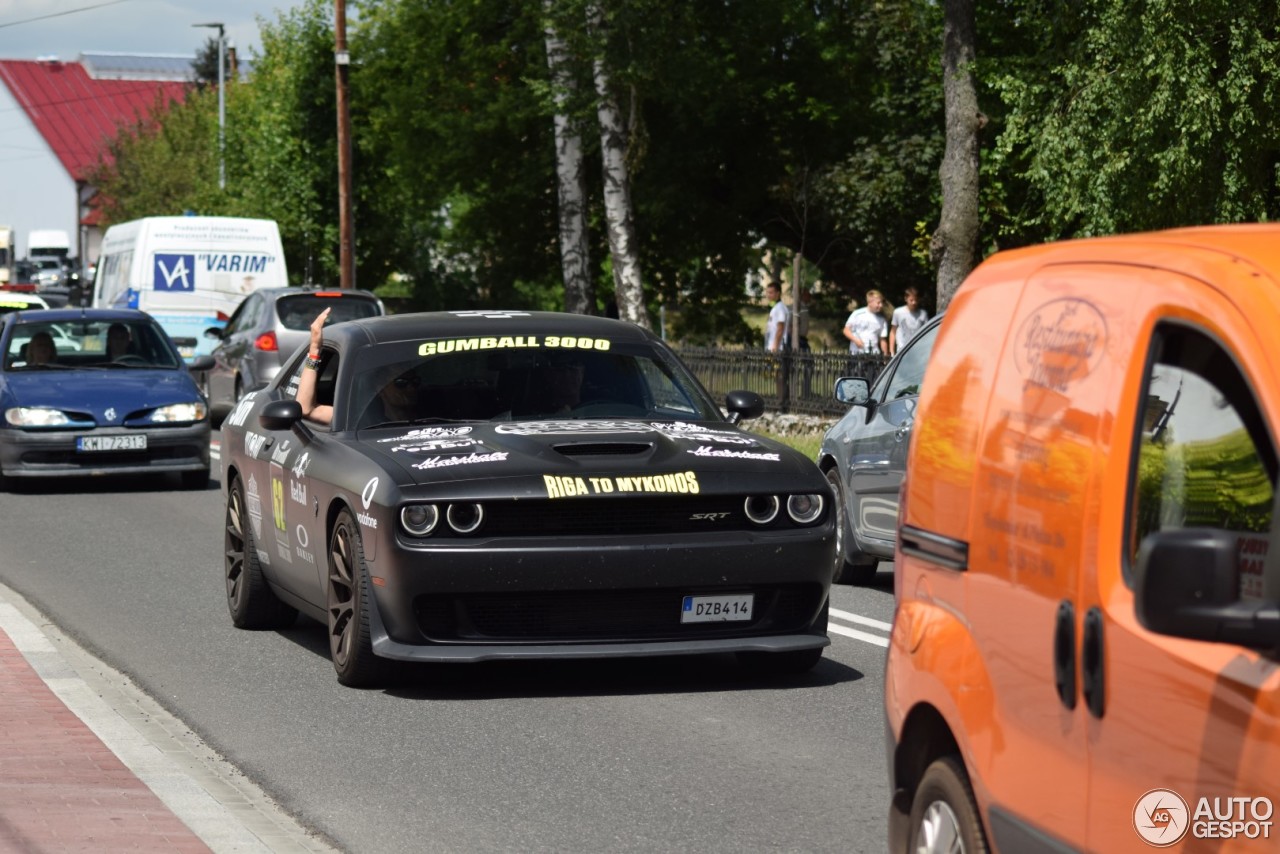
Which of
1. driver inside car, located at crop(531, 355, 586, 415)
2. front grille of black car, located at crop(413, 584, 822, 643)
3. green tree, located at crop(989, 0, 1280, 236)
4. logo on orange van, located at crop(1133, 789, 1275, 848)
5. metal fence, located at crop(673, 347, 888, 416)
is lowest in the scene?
metal fence, located at crop(673, 347, 888, 416)

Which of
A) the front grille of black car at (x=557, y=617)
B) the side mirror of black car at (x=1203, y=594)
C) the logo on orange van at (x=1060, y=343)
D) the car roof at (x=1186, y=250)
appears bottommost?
the front grille of black car at (x=557, y=617)

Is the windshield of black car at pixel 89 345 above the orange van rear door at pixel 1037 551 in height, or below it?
below

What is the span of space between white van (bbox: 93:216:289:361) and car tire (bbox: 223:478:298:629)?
67.3ft

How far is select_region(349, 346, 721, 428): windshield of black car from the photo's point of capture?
31.0ft

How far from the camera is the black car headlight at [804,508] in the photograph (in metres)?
8.70

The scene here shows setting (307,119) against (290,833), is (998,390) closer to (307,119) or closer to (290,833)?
(290,833)

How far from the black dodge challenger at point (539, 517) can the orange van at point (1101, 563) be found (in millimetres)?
3531

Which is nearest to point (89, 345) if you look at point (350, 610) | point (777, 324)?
point (777, 324)

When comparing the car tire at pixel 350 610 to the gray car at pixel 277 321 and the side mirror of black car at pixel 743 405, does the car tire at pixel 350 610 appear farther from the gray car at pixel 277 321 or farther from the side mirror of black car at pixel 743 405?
the gray car at pixel 277 321

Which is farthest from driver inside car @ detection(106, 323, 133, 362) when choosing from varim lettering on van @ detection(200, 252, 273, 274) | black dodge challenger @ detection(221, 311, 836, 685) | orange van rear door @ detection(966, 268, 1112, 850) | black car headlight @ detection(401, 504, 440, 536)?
orange van rear door @ detection(966, 268, 1112, 850)

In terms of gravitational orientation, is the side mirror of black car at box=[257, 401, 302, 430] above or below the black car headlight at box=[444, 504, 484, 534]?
above

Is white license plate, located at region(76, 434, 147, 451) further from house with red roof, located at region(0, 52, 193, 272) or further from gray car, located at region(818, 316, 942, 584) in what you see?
house with red roof, located at region(0, 52, 193, 272)

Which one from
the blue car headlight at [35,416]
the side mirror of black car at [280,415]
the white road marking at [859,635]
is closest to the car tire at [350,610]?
the side mirror of black car at [280,415]

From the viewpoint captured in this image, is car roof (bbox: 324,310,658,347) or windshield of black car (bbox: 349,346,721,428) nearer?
windshield of black car (bbox: 349,346,721,428)
